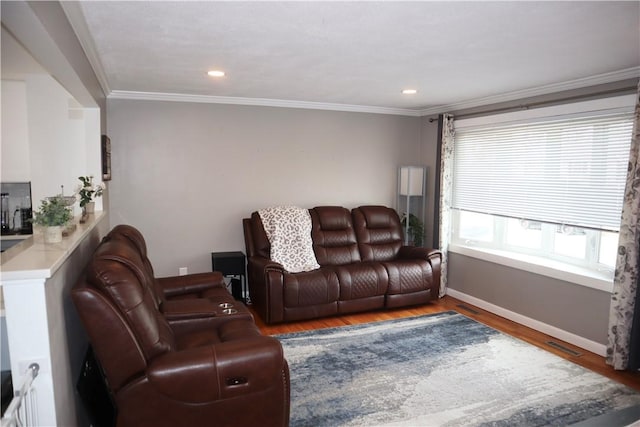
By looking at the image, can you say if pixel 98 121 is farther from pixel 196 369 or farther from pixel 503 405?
pixel 503 405

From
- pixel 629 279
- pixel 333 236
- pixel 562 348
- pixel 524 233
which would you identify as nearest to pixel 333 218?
pixel 333 236

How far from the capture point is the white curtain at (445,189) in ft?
16.3

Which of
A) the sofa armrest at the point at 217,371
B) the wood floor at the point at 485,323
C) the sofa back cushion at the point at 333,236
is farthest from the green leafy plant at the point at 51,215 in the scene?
the sofa back cushion at the point at 333,236

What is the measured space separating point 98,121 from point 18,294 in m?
2.43

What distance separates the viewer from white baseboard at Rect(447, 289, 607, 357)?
3537mm

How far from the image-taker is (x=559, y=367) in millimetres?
3230

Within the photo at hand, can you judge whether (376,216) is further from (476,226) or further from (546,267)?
(546,267)

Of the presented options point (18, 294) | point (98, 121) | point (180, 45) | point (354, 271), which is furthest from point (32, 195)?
point (354, 271)

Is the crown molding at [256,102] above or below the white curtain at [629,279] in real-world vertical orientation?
above

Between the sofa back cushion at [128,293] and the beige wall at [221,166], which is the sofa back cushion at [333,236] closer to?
the beige wall at [221,166]

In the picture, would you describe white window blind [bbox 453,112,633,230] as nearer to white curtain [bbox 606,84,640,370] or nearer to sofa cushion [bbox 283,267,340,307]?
white curtain [bbox 606,84,640,370]

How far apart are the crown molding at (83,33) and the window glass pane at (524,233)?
409cm

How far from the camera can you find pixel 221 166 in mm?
4742

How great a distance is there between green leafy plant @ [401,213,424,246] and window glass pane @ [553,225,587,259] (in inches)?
66.6
